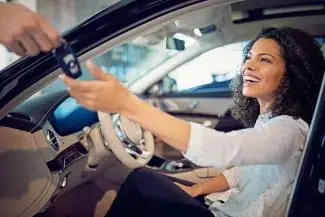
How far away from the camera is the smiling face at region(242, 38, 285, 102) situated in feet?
5.27

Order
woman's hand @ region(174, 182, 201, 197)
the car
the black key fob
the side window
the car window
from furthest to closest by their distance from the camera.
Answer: the side window < woman's hand @ region(174, 182, 201, 197) < the car window < the car < the black key fob

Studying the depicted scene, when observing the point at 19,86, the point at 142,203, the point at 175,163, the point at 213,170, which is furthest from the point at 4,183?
the point at 175,163

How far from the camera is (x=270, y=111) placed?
5.46 ft

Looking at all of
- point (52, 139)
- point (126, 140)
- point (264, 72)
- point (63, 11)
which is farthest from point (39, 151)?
point (63, 11)

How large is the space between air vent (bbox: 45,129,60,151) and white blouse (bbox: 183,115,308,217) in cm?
64

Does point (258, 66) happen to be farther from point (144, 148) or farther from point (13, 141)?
point (13, 141)

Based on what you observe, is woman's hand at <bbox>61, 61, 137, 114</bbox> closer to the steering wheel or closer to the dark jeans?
the steering wheel

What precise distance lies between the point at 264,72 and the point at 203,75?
229 cm

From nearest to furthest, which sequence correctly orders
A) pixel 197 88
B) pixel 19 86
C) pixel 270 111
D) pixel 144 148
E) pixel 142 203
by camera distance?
pixel 19 86, pixel 270 111, pixel 142 203, pixel 144 148, pixel 197 88

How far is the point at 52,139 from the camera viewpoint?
A: 5.50 ft

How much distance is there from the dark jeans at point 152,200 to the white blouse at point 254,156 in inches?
6.0

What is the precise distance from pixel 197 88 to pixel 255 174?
2327 mm

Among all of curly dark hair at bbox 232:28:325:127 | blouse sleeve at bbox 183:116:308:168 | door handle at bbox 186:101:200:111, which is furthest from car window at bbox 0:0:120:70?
door handle at bbox 186:101:200:111

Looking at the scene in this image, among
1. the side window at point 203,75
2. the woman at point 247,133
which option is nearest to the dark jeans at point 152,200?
the woman at point 247,133
